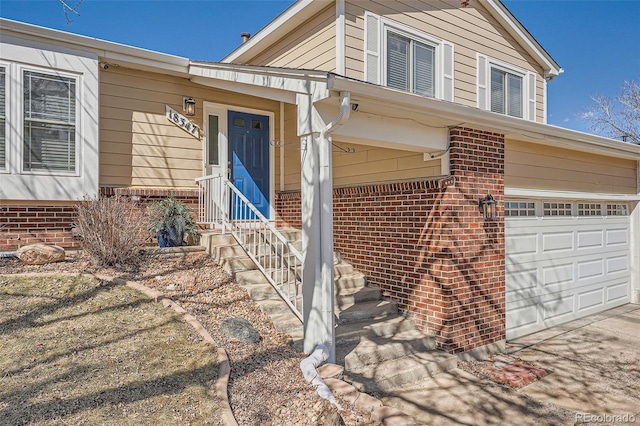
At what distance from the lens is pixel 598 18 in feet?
48.7

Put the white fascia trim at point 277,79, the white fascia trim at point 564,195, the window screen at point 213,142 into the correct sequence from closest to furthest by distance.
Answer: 1. the white fascia trim at point 277,79
2. the white fascia trim at point 564,195
3. the window screen at point 213,142

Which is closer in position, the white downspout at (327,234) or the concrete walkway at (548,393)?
the concrete walkway at (548,393)

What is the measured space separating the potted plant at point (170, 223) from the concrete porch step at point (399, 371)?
128 inches

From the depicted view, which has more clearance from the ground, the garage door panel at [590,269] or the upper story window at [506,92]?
the upper story window at [506,92]

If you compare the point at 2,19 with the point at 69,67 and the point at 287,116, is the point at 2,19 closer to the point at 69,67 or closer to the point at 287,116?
the point at 69,67

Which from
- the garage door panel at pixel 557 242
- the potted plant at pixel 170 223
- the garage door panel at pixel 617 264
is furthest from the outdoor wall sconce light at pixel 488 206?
the garage door panel at pixel 617 264

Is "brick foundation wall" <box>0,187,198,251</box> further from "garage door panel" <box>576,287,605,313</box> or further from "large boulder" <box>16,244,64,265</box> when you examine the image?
"garage door panel" <box>576,287,605,313</box>

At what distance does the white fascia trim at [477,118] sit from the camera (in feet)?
13.3

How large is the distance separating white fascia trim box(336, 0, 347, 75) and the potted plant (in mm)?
3230

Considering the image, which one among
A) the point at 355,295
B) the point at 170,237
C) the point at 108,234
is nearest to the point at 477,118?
the point at 355,295

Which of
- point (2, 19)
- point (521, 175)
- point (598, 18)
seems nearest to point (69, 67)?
point (2, 19)

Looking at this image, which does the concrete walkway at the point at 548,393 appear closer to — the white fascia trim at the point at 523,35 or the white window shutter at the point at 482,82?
the white window shutter at the point at 482,82

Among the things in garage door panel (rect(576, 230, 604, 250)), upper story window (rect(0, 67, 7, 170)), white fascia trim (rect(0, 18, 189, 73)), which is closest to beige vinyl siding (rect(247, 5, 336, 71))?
white fascia trim (rect(0, 18, 189, 73))

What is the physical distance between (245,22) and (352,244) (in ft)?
24.0
